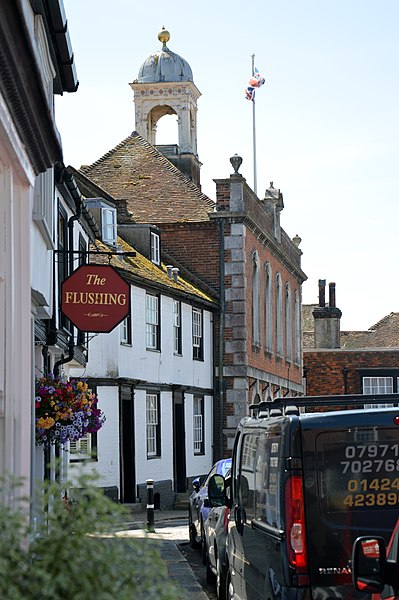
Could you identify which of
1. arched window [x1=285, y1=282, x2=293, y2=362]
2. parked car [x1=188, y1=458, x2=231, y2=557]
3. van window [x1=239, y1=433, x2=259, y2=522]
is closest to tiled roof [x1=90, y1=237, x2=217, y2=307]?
parked car [x1=188, y1=458, x2=231, y2=557]

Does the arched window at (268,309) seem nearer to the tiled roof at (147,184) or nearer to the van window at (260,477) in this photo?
the tiled roof at (147,184)

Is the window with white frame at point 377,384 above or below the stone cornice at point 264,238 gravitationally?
below

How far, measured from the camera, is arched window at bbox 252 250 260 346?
136ft

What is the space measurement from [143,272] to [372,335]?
133 feet

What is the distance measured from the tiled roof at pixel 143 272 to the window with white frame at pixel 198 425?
3199 millimetres

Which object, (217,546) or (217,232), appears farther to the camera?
(217,232)

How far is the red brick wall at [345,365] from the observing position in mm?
58312

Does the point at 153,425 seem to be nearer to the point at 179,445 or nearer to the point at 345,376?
the point at 179,445

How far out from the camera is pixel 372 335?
71062 mm

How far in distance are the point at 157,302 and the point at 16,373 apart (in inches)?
962

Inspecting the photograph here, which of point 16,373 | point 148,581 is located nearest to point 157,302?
point 16,373

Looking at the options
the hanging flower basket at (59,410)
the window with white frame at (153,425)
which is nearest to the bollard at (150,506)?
the hanging flower basket at (59,410)

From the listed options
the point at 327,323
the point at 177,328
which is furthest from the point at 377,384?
the point at 177,328

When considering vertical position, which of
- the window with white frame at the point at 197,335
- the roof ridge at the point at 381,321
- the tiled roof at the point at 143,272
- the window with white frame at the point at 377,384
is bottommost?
the window with white frame at the point at 377,384
